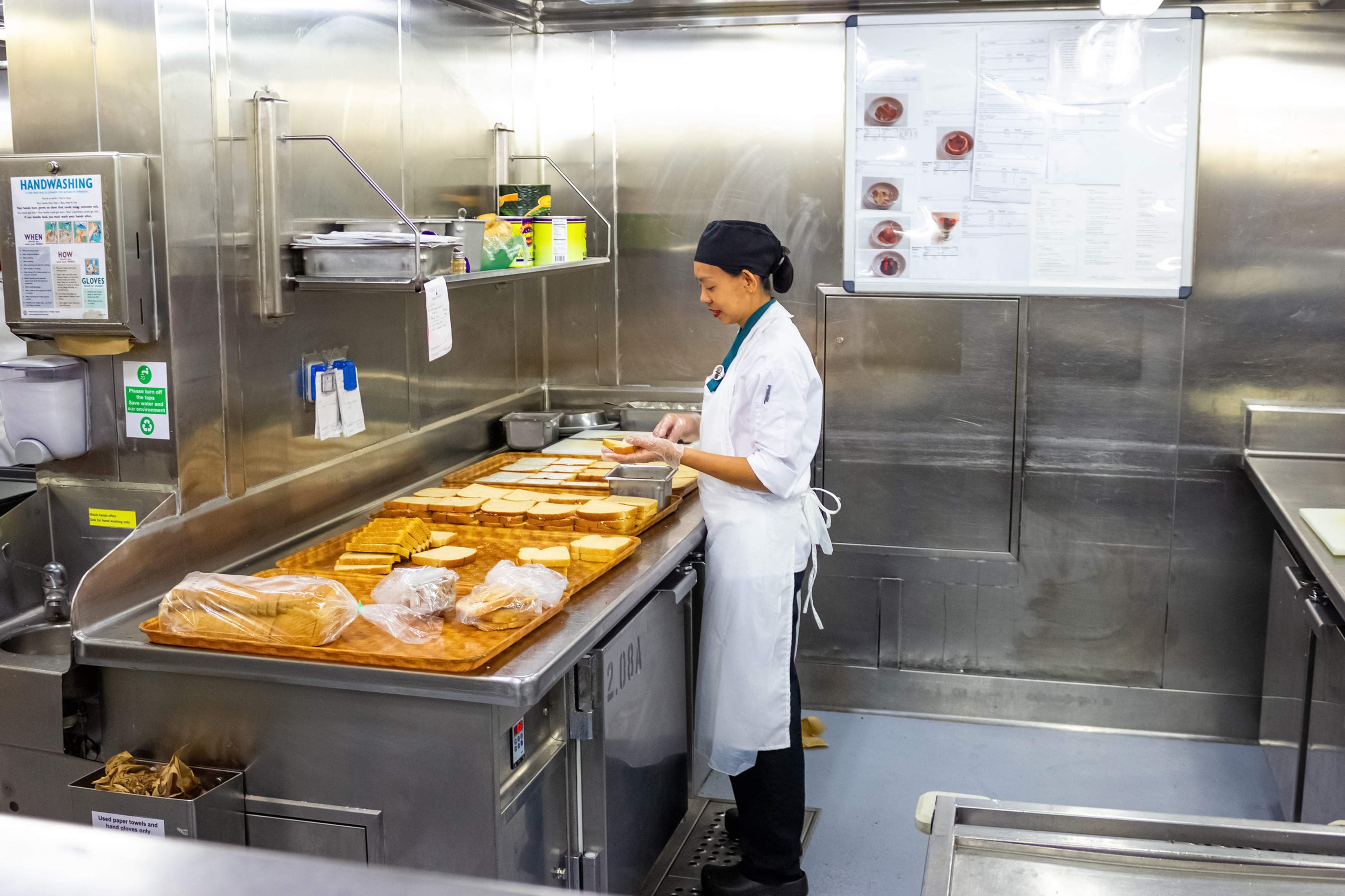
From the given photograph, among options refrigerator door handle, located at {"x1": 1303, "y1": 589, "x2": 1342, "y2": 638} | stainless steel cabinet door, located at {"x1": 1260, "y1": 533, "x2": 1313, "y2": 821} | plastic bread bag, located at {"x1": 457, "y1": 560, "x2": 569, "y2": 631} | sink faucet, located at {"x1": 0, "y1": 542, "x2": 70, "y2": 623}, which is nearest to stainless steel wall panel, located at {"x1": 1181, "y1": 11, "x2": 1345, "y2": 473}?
stainless steel cabinet door, located at {"x1": 1260, "y1": 533, "x2": 1313, "y2": 821}

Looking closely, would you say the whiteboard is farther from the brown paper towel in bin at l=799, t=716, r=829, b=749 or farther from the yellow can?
the brown paper towel in bin at l=799, t=716, r=829, b=749

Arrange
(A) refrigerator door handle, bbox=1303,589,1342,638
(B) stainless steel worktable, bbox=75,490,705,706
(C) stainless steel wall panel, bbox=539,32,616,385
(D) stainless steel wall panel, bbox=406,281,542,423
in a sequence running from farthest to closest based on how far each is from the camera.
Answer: (C) stainless steel wall panel, bbox=539,32,616,385 < (D) stainless steel wall panel, bbox=406,281,542,423 < (A) refrigerator door handle, bbox=1303,589,1342,638 < (B) stainless steel worktable, bbox=75,490,705,706

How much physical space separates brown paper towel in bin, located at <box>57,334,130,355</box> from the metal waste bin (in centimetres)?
78

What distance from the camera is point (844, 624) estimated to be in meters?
4.11

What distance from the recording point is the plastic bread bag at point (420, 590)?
7.22 feet

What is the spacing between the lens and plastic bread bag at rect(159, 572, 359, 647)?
207 cm

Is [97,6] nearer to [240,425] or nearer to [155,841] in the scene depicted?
[240,425]

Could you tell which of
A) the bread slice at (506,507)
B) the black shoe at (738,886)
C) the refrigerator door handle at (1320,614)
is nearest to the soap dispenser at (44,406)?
the bread slice at (506,507)

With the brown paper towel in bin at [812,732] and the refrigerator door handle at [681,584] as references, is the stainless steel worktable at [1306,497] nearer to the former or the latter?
the refrigerator door handle at [681,584]

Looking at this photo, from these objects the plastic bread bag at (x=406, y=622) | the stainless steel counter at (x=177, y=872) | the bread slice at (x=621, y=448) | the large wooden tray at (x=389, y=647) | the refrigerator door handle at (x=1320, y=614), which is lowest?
the refrigerator door handle at (x=1320, y=614)

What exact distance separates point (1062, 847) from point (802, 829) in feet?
6.33

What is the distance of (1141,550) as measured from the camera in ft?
12.7

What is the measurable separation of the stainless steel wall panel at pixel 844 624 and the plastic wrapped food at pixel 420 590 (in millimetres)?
2021

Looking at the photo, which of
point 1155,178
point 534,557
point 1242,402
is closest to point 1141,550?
point 1242,402
